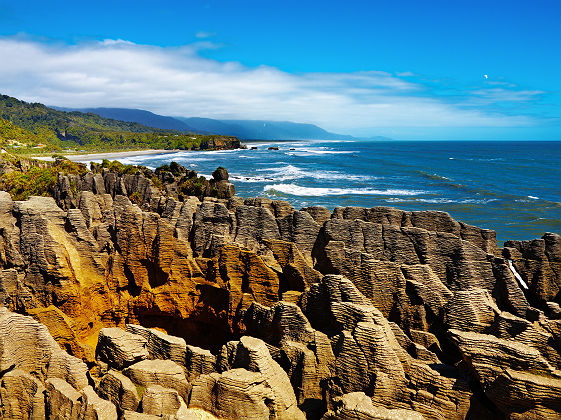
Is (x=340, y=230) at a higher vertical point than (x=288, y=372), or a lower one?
higher

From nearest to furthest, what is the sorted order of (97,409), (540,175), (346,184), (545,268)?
(97,409) < (545,268) < (346,184) < (540,175)

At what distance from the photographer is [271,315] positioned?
8.86 m

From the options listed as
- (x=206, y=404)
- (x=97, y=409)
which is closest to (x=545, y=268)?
(x=206, y=404)

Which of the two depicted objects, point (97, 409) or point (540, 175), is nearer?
point (97, 409)

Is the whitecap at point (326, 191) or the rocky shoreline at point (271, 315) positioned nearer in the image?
the rocky shoreline at point (271, 315)

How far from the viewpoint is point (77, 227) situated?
11.2 meters

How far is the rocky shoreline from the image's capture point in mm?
6520

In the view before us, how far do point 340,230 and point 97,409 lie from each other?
275 inches

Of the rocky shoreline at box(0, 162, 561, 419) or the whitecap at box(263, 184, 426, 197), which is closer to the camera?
the rocky shoreline at box(0, 162, 561, 419)

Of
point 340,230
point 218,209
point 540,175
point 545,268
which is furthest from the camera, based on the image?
point 540,175

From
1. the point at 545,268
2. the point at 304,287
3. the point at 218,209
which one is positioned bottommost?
the point at 304,287

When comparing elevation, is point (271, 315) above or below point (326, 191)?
above

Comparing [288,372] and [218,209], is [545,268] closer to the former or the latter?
[288,372]

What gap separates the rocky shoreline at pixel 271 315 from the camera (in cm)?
652
